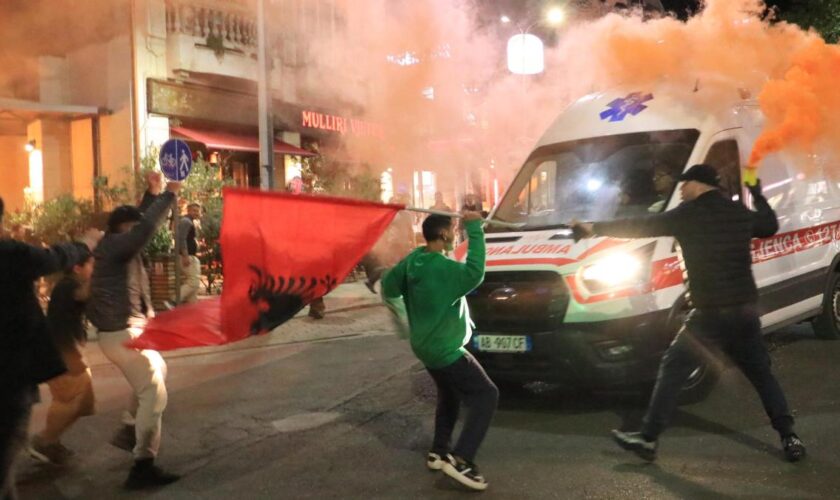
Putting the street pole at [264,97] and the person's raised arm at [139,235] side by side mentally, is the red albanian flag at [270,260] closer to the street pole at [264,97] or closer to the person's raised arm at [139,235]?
the person's raised arm at [139,235]

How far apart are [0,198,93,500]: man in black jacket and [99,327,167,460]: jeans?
1220 mm

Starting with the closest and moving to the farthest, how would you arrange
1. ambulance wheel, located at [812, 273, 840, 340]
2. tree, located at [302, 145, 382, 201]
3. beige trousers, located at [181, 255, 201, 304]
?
ambulance wheel, located at [812, 273, 840, 340]
beige trousers, located at [181, 255, 201, 304]
tree, located at [302, 145, 382, 201]

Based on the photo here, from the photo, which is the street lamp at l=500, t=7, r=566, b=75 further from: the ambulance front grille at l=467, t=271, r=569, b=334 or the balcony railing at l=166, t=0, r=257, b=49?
the balcony railing at l=166, t=0, r=257, b=49

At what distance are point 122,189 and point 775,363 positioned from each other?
10.9 m

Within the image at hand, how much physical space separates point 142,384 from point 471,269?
83.9 inches

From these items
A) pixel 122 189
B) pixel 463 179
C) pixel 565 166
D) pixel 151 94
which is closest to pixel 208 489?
pixel 565 166

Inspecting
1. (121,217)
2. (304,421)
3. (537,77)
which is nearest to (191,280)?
(304,421)

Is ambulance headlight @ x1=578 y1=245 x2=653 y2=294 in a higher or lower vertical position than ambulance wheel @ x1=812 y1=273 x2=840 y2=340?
higher

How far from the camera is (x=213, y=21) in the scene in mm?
14836

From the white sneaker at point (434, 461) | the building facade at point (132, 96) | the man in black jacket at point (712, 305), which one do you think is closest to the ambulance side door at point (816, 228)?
the man in black jacket at point (712, 305)

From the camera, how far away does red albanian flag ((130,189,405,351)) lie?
14.6 feet

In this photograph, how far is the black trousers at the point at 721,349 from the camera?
15.9 ft

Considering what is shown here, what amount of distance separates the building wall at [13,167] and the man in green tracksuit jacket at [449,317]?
13181mm

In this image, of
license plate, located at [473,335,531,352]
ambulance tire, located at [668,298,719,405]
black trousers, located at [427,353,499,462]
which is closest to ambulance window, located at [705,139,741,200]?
ambulance tire, located at [668,298,719,405]
